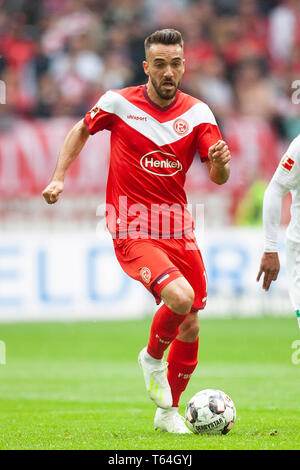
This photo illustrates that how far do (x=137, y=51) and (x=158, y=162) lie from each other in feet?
37.8

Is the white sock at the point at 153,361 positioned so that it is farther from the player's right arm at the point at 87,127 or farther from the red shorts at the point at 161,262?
the player's right arm at the point at 87,127

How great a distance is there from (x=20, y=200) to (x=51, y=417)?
8281 mm

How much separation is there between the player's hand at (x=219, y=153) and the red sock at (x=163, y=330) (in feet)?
3.33

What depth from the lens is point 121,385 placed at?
30.7 ft

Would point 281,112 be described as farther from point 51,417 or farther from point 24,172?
point 51,417

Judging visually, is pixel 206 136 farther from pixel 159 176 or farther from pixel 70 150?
pixel 70 150

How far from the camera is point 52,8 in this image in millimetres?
19125

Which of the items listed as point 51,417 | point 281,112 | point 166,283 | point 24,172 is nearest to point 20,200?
point 24,172

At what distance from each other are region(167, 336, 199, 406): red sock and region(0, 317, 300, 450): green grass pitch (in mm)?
Result: 351

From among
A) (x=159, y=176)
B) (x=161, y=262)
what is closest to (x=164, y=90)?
(x=159, y=176)

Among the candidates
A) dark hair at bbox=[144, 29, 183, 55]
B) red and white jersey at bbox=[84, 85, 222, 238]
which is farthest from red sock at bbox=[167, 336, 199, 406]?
dark hair at bbox=[144, 29, 183, 55]

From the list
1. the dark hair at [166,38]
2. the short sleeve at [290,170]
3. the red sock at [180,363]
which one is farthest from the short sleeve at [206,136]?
the red sock at [180,363]

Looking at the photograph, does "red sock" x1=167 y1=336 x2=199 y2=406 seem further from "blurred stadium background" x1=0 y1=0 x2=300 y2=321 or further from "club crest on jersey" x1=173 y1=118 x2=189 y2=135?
"blurred stadium background" x1=0 y1=0 x2=300 y2=321

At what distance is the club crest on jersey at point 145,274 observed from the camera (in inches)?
245
